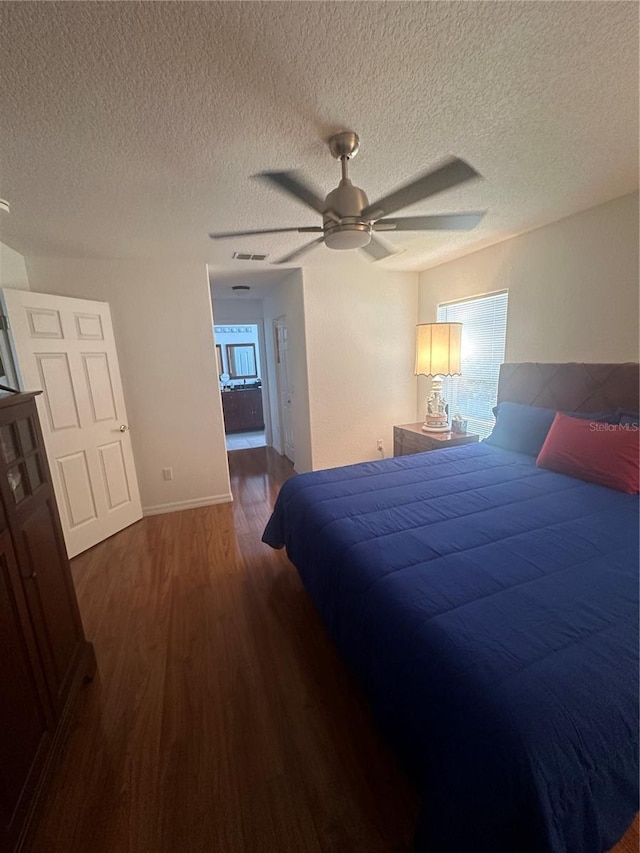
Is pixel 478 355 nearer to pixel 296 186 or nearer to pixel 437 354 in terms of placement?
pixel 437 354

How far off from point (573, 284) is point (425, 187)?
69.7 inches

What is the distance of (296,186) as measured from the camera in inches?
58.6

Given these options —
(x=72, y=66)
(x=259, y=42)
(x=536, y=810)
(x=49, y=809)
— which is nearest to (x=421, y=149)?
(x=259, y=42)

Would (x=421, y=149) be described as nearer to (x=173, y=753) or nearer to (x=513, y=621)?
(x=513, y=621)

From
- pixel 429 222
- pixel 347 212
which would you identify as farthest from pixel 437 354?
pixel 347 212

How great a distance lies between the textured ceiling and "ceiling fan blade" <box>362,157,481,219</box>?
0.77ft

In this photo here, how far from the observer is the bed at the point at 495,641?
0.77m

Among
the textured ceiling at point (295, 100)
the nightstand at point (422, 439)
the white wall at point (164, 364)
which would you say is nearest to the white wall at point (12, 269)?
the white wall at point (164, 364)

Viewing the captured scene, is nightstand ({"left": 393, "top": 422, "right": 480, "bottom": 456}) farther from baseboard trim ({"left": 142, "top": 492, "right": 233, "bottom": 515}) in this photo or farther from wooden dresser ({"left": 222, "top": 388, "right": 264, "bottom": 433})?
wooden dresser ({"left": 222, "top": 388, "right": 264, "bottom": 433})

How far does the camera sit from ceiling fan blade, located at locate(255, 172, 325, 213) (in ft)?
4.66

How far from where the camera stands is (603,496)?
1.82 meters

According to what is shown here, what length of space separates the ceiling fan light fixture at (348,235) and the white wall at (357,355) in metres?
2.08

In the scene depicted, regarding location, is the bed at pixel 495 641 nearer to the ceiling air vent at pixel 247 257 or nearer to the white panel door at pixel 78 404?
the white panel door at pixel 78 404

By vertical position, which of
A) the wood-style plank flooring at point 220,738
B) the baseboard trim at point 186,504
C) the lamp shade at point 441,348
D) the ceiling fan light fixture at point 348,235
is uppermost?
the ceiling fan light fixture at point 348,235
